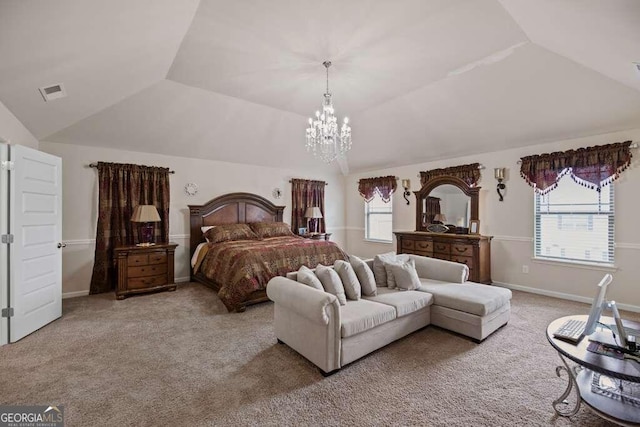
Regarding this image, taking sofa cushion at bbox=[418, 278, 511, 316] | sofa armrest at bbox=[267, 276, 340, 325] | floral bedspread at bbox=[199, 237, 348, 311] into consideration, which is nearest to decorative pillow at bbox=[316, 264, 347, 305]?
sofa armrest at bbox=[267, 276, 340, 325]

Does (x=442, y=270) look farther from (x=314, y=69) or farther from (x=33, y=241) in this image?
(x=33, y=241)

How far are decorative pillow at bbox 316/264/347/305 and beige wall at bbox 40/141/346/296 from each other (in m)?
3.73

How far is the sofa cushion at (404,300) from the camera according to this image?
2.86m

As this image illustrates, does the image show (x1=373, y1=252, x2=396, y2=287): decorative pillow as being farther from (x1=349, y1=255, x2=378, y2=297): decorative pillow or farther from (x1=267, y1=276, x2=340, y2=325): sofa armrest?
(x1=267, y1=276, x2=340, y2=325): sofa armrest

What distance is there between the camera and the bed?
3891 millimetres

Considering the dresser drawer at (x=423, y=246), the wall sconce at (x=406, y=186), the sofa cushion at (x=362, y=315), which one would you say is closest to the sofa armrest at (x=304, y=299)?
the sofa cushion at (x=362, y=315)

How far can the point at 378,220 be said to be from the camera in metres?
7.27

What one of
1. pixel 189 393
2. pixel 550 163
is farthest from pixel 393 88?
pixel 189 393

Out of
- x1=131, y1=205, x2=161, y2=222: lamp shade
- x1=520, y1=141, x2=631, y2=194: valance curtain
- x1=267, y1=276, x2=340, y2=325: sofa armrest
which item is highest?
x1=520, y1=141, x2=631, y2=194: valance curtain

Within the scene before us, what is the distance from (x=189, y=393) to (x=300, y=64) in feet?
11.5

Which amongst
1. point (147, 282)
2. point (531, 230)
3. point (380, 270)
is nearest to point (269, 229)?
point (147, 282)

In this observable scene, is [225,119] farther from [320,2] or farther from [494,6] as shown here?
[494,6]

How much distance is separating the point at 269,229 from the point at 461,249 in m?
3.62

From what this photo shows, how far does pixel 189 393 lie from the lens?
2.14 meters
